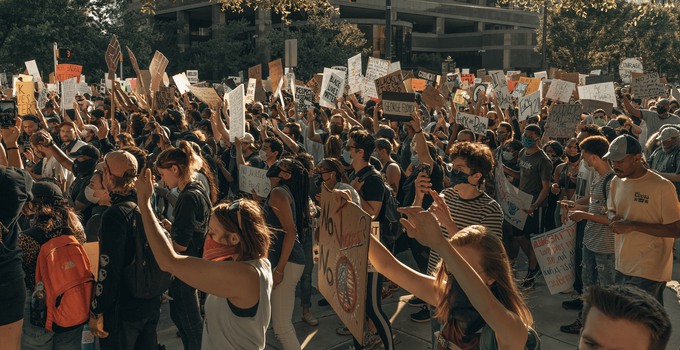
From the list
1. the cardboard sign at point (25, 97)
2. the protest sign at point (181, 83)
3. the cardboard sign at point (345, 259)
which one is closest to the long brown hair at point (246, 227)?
the cardboard sign at point (345, 259)

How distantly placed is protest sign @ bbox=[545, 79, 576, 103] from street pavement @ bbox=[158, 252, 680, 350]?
849 centimetres

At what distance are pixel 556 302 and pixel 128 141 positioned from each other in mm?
4916

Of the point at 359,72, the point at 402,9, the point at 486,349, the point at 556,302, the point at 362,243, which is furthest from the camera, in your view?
the point at 402,9

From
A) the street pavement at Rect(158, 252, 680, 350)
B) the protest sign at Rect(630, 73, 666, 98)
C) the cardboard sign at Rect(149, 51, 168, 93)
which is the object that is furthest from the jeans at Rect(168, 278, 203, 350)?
the protest sign at Rect(630, 73, 666, 98)

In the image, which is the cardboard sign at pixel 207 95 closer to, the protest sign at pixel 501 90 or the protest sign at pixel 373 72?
the protest sign at pixel 373 72

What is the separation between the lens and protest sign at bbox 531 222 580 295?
19.9ft

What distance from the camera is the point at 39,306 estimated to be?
12.8 ft

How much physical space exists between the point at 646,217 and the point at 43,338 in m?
3.94

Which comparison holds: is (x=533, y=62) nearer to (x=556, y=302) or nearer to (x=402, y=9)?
(x=402, y=9)

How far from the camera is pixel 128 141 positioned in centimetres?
774

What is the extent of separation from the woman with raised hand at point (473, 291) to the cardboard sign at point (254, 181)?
135 inches

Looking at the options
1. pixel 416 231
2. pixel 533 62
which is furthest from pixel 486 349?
pixel 533 62

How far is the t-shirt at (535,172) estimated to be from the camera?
7609mm

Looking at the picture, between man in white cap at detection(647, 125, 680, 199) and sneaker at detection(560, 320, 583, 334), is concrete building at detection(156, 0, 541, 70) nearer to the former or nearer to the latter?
man in white cap at detection(647, 125, 680, 199)
